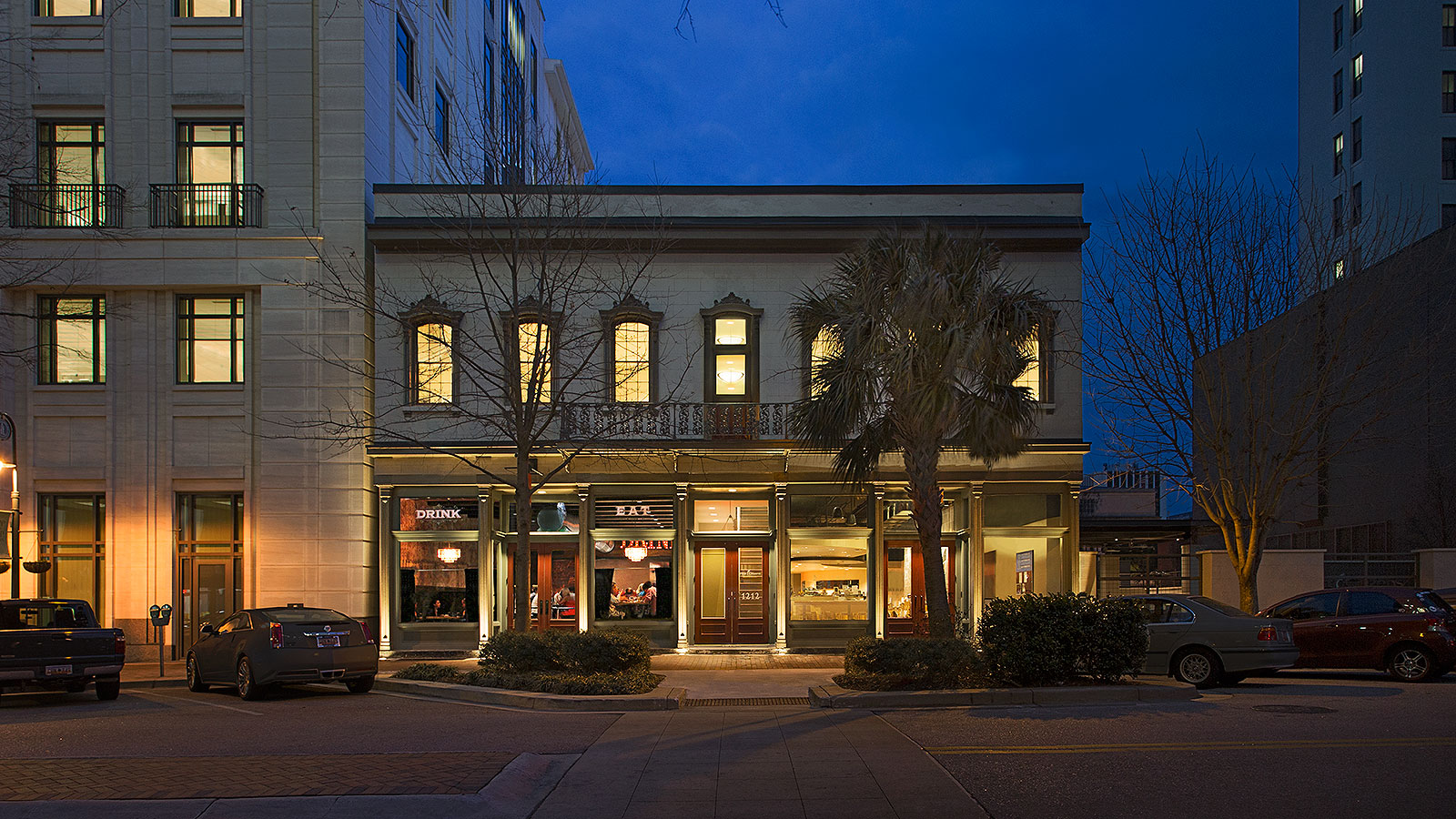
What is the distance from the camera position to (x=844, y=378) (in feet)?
53.1

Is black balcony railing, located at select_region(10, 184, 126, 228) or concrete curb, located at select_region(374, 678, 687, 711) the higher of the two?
black balcony railing, located at select_region(10, 184, 126, 228)

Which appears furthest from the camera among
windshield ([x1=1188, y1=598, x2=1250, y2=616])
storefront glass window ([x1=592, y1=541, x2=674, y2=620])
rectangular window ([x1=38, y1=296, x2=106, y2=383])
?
storefront glass window ([x1=592, y1=541, x2=674, y2=620])

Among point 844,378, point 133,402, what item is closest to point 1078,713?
point 844,378

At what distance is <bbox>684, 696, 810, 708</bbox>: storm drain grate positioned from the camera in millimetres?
15188

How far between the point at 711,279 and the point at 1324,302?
454 inches

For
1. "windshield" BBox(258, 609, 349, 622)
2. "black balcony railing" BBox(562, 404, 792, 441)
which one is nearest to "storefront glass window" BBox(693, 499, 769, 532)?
"black balcony railing" BBox(562, 404, 792, 441)

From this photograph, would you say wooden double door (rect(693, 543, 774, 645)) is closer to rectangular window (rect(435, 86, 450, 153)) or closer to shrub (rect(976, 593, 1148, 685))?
shrub (rect(976, 593, 1148, 685))

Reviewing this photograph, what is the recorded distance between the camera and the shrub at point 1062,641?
1398cm

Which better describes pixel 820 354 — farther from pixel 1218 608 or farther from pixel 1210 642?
pixel 1210 642

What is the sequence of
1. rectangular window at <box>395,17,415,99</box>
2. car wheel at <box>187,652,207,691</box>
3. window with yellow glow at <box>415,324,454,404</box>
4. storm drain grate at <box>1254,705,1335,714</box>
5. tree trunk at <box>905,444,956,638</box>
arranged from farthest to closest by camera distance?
rectangular window at <box>395,17,415,99</box> < window with yellow glow at <box>415,324,454,404</box> < car wheel at <box>187,652,207,691</box> < tree trunk at <box>905,444,956,638</box> < storm drain grate at <box>1254,705,1335,714</box>

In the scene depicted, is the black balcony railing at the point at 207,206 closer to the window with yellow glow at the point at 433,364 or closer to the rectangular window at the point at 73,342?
the rectangular window at the point at 73,342

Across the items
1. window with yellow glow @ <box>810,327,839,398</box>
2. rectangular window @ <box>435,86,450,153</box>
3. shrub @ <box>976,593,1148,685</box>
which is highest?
rectangular window @ <box>435,86,450,153</box>

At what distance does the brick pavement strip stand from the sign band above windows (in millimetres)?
12345

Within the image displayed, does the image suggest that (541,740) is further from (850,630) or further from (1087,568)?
(1087,568)
